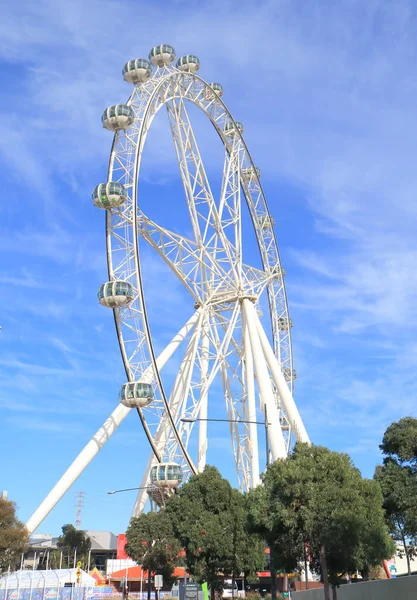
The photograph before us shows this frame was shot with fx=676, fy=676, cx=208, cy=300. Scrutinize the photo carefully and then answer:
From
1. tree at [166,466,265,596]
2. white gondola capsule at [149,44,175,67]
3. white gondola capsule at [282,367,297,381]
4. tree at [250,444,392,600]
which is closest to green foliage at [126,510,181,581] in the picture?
tree at [166,466,265,596]

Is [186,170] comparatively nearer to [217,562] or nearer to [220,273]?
[220,273]

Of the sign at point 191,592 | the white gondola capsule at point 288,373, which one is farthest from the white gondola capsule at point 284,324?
the sign at point 191,592

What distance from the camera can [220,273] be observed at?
55250 millimetres

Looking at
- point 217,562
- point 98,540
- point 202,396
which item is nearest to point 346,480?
point 217,562

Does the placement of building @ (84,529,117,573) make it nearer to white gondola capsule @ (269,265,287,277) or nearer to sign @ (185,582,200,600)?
white gondola capsule @ (269,265,287,277)

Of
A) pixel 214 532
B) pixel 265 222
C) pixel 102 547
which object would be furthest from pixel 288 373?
pixel 102 547

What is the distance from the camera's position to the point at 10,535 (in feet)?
126

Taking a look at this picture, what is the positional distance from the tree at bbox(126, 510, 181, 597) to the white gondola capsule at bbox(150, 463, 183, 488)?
6.08 feet

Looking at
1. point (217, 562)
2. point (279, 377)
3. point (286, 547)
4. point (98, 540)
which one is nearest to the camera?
point (286, 547)

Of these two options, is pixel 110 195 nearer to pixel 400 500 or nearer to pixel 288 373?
pixel 400 500

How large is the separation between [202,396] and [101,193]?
1652cm

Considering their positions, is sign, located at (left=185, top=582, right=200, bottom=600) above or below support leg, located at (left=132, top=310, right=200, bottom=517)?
below

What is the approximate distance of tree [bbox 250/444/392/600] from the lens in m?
27.4

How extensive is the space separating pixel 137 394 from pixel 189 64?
30.7 m
